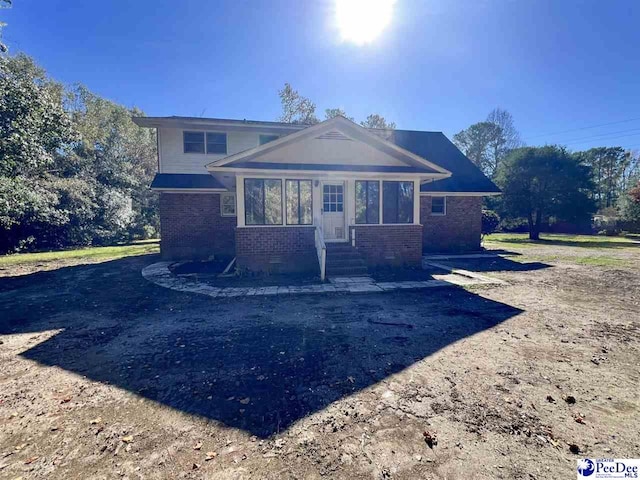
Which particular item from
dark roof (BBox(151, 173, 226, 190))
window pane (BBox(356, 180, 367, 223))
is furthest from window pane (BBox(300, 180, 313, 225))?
dark roof (BBox(151, 173, 226, 190))

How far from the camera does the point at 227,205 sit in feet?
44.9

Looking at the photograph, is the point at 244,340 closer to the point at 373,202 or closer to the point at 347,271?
the point at 347,271

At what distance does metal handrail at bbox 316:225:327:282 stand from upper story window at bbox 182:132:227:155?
7316mm

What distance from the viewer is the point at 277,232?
32.1 ft

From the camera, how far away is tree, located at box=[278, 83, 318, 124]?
33.3 meters

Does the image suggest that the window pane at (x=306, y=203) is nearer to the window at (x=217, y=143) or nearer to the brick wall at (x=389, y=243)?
the brick wall at (x=389, y=243)

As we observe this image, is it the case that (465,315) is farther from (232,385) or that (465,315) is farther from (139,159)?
(139,159)

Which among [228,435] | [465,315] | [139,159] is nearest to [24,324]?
[228,435]

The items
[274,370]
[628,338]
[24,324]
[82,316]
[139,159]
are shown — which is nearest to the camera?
[274,370]

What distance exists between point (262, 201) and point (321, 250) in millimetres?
2462

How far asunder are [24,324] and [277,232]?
241 inches

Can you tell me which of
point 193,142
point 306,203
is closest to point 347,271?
point 306,203

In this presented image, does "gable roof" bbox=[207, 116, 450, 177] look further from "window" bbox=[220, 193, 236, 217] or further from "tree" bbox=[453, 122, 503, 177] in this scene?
"tree" bbox=[453, 122, 503, 177]

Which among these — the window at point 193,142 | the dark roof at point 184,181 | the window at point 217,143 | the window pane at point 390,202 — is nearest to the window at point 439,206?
the window pane at point 390,202
